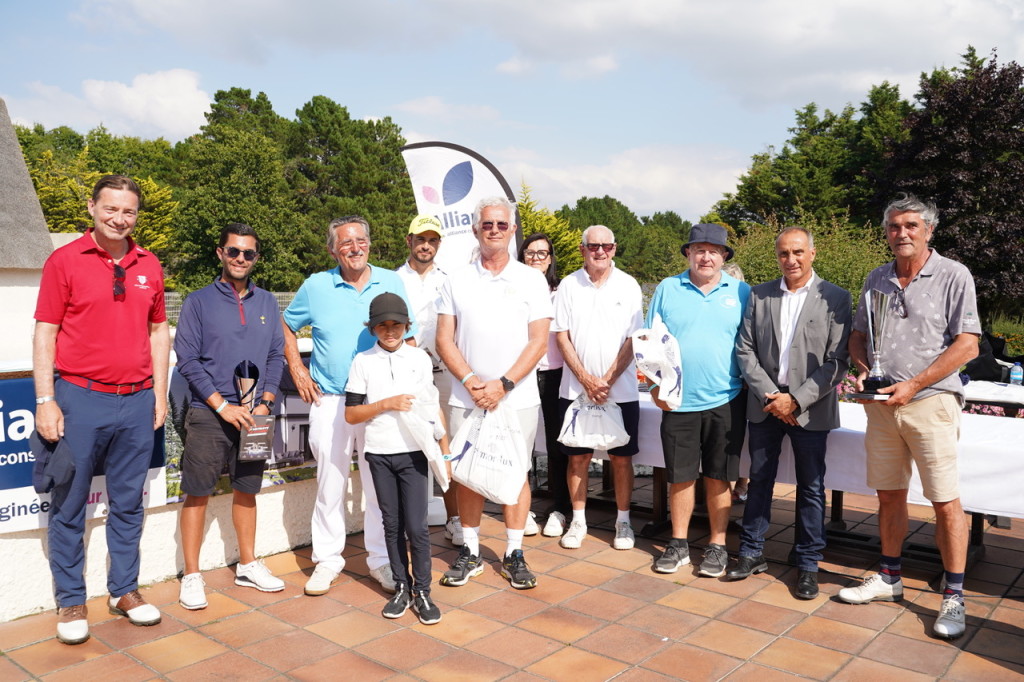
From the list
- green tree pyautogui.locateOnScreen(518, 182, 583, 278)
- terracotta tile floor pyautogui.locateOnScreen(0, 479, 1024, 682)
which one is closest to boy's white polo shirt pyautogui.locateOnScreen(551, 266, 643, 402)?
terracotta tile floor pyautogui.locateOnScreen(0, 479, 1024, 682)

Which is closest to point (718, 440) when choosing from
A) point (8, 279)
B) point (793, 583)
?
point (793, 583)

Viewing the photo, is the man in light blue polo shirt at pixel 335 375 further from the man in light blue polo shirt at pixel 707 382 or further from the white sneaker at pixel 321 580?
the man in light blue polo shirt at pixel 707 382

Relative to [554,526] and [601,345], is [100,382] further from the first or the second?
[554,526]

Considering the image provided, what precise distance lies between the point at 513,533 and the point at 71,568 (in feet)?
7.36

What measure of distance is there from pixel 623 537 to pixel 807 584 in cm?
120

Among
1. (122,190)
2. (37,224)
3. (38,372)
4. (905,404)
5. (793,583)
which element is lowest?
(793,583)

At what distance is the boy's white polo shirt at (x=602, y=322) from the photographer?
15.1 feet

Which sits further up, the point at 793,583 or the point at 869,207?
the point at 869,207

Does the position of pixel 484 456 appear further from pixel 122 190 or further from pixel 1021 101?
pixel 1021 101

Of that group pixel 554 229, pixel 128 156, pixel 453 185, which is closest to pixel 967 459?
pixel 453 185

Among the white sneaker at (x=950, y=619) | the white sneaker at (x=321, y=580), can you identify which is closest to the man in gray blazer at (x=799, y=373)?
the white sneaker at (x=950, y=619)

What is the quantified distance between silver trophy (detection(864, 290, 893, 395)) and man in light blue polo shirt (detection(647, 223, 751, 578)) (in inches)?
29.0

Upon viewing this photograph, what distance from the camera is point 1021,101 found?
25.4 metres

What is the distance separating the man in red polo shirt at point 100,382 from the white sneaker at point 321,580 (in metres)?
0.76
